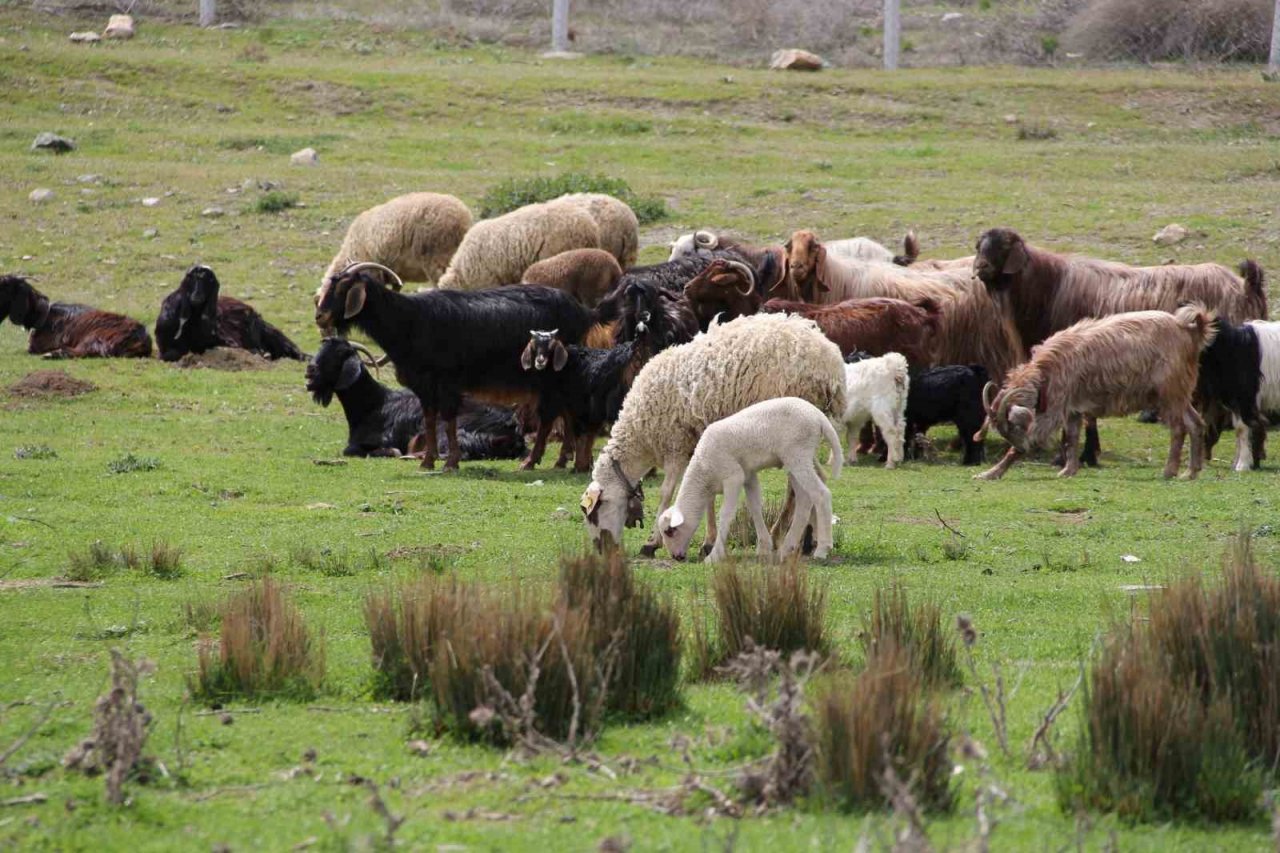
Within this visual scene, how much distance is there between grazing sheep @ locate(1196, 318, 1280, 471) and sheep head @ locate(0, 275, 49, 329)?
13.3 m

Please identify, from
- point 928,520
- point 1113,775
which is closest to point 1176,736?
point 1113,775

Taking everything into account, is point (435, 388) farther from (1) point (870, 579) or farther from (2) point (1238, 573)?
(2) point (1238, 573)

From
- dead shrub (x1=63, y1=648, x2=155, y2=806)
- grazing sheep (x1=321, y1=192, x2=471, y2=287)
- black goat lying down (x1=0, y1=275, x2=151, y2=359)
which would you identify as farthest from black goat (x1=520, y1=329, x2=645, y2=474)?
dead shrub (x1=63, y1=648, x2=155, y2=806)

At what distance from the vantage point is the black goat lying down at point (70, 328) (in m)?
20.6

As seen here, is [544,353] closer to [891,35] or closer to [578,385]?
[578,385]

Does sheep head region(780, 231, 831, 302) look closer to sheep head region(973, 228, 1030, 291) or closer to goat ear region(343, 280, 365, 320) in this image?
sheep head region(973, 228, 1030, 291)

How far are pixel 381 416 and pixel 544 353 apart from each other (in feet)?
8.85

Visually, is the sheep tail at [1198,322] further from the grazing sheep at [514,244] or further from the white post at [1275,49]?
the white post at [1275,49]

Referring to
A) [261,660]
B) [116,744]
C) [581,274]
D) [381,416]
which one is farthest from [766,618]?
[581,274]

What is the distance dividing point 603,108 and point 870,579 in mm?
27508

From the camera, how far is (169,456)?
50.9 ft

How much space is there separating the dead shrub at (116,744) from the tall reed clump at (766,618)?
8.71 feet

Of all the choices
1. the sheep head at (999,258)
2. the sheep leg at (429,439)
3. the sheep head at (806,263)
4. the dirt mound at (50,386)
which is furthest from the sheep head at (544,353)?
the dirt mound at (50,386)

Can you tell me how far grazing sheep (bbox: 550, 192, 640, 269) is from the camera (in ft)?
70.8
